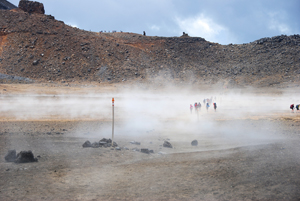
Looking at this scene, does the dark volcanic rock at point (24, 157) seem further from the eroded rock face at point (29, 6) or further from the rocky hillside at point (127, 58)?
the eroded rock face at point (29, 6)

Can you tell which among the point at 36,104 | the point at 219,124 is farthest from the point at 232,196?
the point at 36,104

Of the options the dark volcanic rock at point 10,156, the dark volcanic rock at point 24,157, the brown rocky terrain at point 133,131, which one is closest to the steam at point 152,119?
the brown rocky terrain at point 133,131

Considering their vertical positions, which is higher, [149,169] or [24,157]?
[24,157]

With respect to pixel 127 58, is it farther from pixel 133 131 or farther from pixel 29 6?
pixel 133 131

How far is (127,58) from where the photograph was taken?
198ft

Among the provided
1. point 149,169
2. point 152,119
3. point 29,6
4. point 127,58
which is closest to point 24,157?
point 149,169

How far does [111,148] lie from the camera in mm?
11953

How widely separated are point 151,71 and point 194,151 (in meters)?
45.9

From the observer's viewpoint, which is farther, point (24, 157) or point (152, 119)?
point (152, 119)

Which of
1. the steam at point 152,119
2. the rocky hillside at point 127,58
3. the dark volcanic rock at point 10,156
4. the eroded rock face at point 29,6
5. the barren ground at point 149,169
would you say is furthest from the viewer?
the eroded rock face at point 29,6

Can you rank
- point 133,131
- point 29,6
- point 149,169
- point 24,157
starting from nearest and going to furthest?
point 149,169
point 24,157
point 133,131
point 29,6

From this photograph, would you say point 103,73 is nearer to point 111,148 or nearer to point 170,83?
point 170,83

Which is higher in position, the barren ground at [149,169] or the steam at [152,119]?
the steam at [152,119]

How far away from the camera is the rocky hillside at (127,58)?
52844 mm
